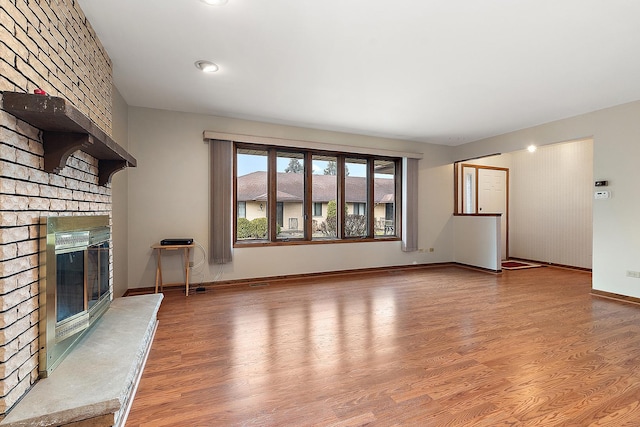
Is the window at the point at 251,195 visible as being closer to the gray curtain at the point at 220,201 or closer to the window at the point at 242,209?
the window at the point at 242,209

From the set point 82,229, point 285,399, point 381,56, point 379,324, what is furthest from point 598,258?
point 82,229

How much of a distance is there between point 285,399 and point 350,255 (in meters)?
3.92

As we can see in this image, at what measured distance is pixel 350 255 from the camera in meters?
5.70

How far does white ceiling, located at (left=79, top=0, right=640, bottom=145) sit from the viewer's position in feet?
7.25

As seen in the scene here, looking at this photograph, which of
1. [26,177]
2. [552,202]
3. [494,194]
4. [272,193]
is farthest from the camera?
[494,194]

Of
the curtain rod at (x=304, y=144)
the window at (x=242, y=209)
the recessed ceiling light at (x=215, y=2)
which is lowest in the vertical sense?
the window at (x=242, y=209)

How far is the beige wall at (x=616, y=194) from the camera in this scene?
3.93 meters

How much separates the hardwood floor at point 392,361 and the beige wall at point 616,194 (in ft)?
1.39

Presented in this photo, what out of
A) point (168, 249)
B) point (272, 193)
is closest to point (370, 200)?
point (272, 193)

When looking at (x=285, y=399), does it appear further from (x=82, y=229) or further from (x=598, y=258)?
(x=598, y=258)

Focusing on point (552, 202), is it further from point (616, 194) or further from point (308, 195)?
point (308, 195)

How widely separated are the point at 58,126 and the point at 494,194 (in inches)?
313

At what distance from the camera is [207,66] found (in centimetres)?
305

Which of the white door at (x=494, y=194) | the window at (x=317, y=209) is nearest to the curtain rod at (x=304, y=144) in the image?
the window at (x=317, y=209)
